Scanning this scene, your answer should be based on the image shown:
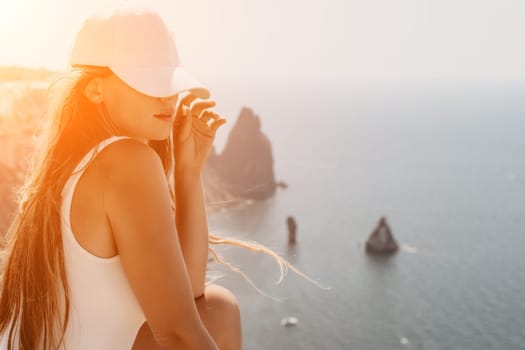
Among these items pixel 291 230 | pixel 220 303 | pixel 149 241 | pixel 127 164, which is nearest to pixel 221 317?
pixel 220 303

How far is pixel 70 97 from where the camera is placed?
2453mm

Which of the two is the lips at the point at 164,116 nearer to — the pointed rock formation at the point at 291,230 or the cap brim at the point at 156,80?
the cap brim at the point at 156,80

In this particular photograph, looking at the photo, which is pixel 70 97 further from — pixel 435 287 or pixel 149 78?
pixel 435 287

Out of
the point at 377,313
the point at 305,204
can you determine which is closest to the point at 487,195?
the point at 305,204

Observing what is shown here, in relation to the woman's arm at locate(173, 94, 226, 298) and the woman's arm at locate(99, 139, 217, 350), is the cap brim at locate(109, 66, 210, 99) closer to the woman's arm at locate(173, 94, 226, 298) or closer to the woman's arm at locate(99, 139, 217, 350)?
the woman's arm at locate(99, 139, 217, 350)

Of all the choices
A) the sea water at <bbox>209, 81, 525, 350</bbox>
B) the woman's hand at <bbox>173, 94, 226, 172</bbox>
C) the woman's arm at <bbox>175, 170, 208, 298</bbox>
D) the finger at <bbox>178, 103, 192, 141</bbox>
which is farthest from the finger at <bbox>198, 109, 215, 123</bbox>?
the sea water at <bbox>209, 81, 525, 350</bbox>

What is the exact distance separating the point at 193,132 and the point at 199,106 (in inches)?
6.0

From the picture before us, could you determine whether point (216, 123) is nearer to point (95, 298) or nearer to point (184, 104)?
point (184, 104)

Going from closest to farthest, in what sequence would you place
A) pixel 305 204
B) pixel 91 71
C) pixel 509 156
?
pixel 91 71 < pixel 305 204 < pixel 509 156

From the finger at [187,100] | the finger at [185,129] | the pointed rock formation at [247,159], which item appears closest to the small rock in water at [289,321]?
the pointed rock formation at [247,159]

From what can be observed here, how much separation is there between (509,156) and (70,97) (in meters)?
142

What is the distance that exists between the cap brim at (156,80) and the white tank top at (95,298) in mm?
229

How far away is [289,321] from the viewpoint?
5131 cm

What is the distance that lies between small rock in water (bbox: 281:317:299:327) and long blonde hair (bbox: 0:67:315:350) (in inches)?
1973
